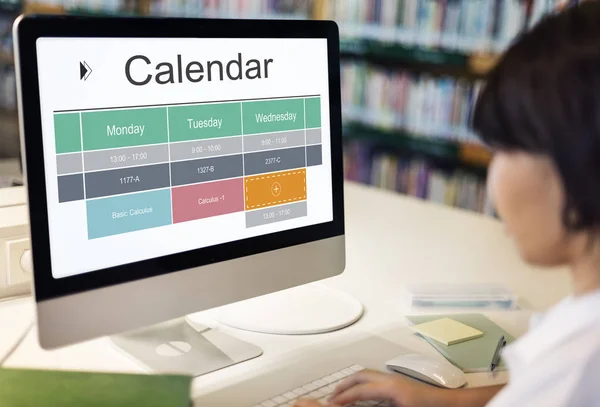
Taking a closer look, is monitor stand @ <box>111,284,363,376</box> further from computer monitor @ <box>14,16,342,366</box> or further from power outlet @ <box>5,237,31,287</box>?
power outlet @ <box>5,237,31,287</box>

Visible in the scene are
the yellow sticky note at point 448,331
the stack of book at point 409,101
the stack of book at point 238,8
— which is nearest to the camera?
the yellow sticky note at point 448,331

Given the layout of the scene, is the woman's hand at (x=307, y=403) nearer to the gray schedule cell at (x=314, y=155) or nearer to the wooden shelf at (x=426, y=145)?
the gray schedule cell at (x=314, y=155)

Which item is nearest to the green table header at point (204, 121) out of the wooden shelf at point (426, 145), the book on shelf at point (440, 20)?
the book on shelf at point (440, 20)

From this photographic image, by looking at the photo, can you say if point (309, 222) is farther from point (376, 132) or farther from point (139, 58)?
point (376, 132)

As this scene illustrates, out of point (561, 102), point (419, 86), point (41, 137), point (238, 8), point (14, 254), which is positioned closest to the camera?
point (561, 102)

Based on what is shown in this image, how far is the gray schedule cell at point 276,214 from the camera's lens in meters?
1.04

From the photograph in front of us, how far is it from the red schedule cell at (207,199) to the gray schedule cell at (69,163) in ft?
0.43

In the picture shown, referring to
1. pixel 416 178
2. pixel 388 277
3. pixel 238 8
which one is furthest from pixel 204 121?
pixel 238 8

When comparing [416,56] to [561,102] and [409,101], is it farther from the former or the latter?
[561,102]

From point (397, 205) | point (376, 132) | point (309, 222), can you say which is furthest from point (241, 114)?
point (376, 132)

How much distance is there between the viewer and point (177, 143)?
955 mm

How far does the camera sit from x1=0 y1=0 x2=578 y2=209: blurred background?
270 centimetres

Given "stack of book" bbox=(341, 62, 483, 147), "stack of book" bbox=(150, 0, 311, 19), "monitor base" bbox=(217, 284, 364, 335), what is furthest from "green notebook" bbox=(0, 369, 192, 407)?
"stack of book" bbox=(150, 0, 311, 19)

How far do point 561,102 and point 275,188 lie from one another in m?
0.49
